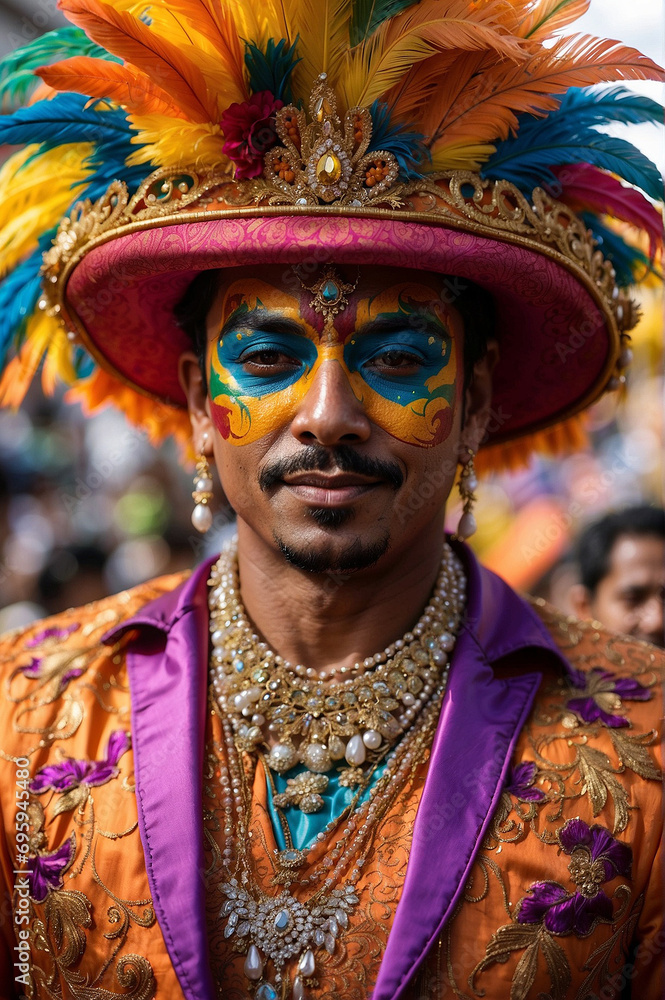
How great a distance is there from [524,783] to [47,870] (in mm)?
1151

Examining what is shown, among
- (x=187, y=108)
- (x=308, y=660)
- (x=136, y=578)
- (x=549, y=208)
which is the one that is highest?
(x=187, y=108)

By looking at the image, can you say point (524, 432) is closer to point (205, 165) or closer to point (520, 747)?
point (520, 747)

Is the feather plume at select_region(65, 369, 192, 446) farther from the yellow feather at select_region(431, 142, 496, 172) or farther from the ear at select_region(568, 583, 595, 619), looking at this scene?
the ear at select_region(568, 583, 595, 619)

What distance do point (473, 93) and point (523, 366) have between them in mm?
816

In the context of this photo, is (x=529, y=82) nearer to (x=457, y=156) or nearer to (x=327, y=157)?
(x=457, y=156)

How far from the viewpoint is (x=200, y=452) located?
272 centimetres

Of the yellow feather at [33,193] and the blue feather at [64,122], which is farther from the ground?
the blue feather at [64,122]

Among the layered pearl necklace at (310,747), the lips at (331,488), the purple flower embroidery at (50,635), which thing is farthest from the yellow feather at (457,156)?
the purple flower embroidery at (50,635)

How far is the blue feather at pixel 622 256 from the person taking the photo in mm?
2787

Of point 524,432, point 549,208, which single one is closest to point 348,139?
point 549,208

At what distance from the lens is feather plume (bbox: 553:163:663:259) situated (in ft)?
8.52

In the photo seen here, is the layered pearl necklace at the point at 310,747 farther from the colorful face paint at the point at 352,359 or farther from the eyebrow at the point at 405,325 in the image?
the eyebrow at the point at 405,325

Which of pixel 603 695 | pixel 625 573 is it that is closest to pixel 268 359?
pixel 603 695

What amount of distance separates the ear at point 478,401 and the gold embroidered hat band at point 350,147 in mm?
162
